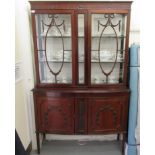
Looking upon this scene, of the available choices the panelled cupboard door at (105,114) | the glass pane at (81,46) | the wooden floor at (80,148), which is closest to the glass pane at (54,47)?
the glass pane at (81,46)

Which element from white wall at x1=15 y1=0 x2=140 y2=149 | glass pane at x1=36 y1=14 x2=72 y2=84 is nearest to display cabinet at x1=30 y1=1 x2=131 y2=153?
glass pane at x1=36 y1=14 x2=72 y2=84

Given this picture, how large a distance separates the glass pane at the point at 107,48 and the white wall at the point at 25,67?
0.37 m

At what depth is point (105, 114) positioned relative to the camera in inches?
91.4

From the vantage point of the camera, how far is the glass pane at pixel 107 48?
2281mm

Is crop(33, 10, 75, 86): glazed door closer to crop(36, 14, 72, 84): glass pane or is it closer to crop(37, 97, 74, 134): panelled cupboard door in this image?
crop(36, 14, 72, 84): glass pane

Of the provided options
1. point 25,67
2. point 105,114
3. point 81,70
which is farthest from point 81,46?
point 105,114

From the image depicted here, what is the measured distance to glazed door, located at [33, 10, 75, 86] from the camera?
2250 millimetres

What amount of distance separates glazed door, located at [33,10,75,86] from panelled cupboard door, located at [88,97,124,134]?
1.54ft

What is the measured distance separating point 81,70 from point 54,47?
538 mm
